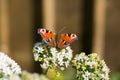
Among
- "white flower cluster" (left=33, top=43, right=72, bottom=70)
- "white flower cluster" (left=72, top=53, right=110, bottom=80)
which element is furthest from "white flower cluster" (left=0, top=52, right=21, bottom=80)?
"white flower cluster" (left=72, top=53, right=110, bottom=80)

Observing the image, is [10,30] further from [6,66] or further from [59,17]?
[6,66]

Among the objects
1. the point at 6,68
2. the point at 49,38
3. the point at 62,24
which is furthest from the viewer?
the point at 62,24

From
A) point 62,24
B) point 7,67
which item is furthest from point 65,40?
point 62,24

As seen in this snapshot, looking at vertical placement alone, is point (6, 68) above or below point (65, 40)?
below

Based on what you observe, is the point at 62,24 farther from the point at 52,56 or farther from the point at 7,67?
the point at 7,67

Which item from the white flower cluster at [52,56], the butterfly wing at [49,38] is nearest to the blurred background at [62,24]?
the white flower cluster at [52,56]

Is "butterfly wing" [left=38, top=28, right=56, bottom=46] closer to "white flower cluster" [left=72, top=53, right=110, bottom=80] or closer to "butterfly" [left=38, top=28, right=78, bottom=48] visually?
"butterfly" [left=38, top=28, right=78, bottom=48]
